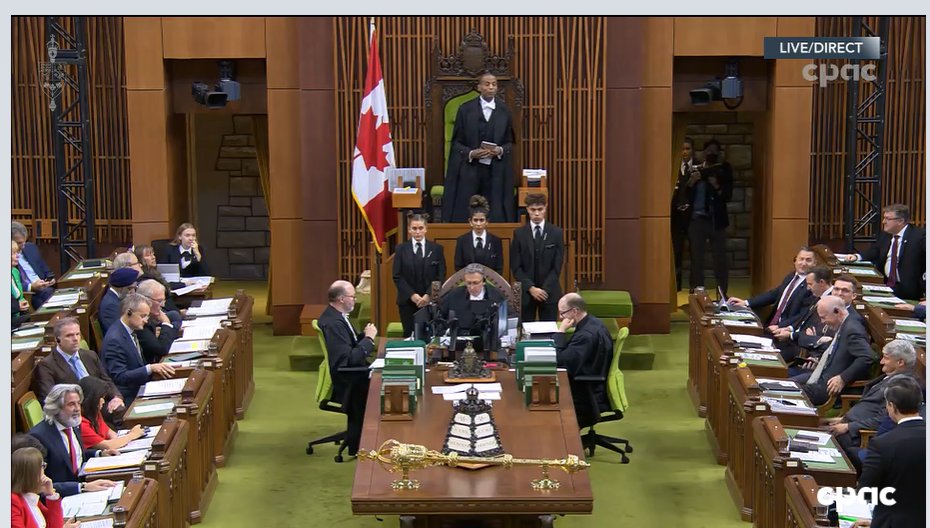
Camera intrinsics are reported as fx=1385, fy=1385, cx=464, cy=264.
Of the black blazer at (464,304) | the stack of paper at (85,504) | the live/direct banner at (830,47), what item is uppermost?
the live/direct banner at (830,47)

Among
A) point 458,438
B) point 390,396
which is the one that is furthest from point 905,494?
point 390,396

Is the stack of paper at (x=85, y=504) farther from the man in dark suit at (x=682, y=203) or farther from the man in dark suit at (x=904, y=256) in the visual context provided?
the man in dark suit at (x=682, y=203)

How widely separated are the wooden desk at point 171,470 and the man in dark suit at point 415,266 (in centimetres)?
334

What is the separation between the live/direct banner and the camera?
11.6 metres

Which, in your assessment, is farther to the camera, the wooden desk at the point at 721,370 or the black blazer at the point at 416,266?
the black blazer at the point at 416,266

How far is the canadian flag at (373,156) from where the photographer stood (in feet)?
41.8

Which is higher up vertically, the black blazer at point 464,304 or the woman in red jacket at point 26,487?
the black blazer at point 464,304

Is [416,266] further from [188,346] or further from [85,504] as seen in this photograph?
[85,504]

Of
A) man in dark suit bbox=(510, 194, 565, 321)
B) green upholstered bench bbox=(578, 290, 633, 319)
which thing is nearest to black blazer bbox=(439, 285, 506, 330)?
man in dark suit bbox=(510, 194, 565, 321)

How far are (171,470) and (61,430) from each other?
61 centimetres

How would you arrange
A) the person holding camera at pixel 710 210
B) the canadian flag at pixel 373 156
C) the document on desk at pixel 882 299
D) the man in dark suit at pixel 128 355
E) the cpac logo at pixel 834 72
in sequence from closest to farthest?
the man in dark suit at pixel 128 355 → the document on desk at pixel 882 299 → the canadian flag at pixel 373 156 → the cpac logo at pixel 834 72 → the person holding camera at pixel 710 210

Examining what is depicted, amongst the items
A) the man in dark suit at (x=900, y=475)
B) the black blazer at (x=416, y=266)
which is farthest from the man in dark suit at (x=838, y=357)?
the black blazer at (x=416, y=266)

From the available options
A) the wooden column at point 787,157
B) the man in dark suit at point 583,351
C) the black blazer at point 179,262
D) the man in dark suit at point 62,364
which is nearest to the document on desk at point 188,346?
the man in dark suit at point 62,364

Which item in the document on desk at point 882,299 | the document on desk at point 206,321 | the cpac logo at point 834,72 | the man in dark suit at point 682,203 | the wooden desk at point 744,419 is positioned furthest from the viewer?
the man in dark suit at point 682,203
